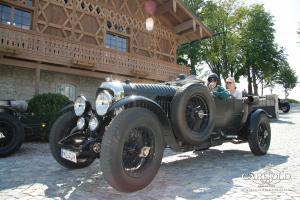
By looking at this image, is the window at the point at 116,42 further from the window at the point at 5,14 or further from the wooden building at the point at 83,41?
the window at the point at 5,14

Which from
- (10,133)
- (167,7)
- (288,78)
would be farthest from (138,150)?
(288,78)

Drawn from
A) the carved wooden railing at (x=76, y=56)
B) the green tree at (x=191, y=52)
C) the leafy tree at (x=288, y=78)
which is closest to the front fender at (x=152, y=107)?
the carved wooden railing at (x=76, y=56)

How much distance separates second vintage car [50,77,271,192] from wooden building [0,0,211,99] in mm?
8701

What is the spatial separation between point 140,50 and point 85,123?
1516 centimetres

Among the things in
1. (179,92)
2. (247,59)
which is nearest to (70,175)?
(179,92)

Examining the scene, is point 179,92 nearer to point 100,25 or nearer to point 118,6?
point 100,25

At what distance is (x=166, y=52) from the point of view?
20.7 metres

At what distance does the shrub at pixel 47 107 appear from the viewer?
9.09 meters

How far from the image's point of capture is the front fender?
3711 millimetres

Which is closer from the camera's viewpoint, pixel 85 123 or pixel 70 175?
pixel 85 123

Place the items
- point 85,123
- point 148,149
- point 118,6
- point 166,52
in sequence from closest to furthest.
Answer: point 148,149 < point 85,123 < point 118,6 < point 166,52

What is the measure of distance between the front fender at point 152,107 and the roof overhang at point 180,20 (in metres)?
14.6

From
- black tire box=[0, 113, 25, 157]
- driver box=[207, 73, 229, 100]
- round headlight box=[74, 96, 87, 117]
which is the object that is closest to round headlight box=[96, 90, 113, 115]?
round headlight box=[74, 96, 87, 117]

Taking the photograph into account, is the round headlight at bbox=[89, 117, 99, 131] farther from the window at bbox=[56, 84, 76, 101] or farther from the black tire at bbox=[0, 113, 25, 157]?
the window at bbox=[56, 84, 76, 101]
